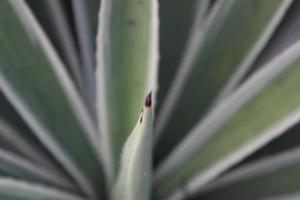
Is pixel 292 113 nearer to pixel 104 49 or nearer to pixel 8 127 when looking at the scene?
pixel 104 49

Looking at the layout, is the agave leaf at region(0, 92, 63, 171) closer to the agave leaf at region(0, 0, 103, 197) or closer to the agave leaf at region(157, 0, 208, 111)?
the agave leaf at region(0, 0, 103, 197)

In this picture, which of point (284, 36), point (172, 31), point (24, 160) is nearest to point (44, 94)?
point (24, 160)

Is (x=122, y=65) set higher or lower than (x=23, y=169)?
higher

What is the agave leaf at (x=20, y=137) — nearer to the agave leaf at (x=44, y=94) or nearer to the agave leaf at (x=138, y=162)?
the agave leaf at (x=44, y=94)

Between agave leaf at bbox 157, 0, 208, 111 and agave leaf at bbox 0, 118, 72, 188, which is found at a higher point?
agave leaf at bbox 157, 0, 208, 111

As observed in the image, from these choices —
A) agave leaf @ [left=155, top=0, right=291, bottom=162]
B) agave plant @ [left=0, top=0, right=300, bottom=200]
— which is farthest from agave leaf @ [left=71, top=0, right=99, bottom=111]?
agave leaf @ [left=155, top=0, right=291, bottom=162]

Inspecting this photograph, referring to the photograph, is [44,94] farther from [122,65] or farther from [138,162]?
[138,162]

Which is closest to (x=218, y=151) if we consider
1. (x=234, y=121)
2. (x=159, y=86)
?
(x=234, y=121)
